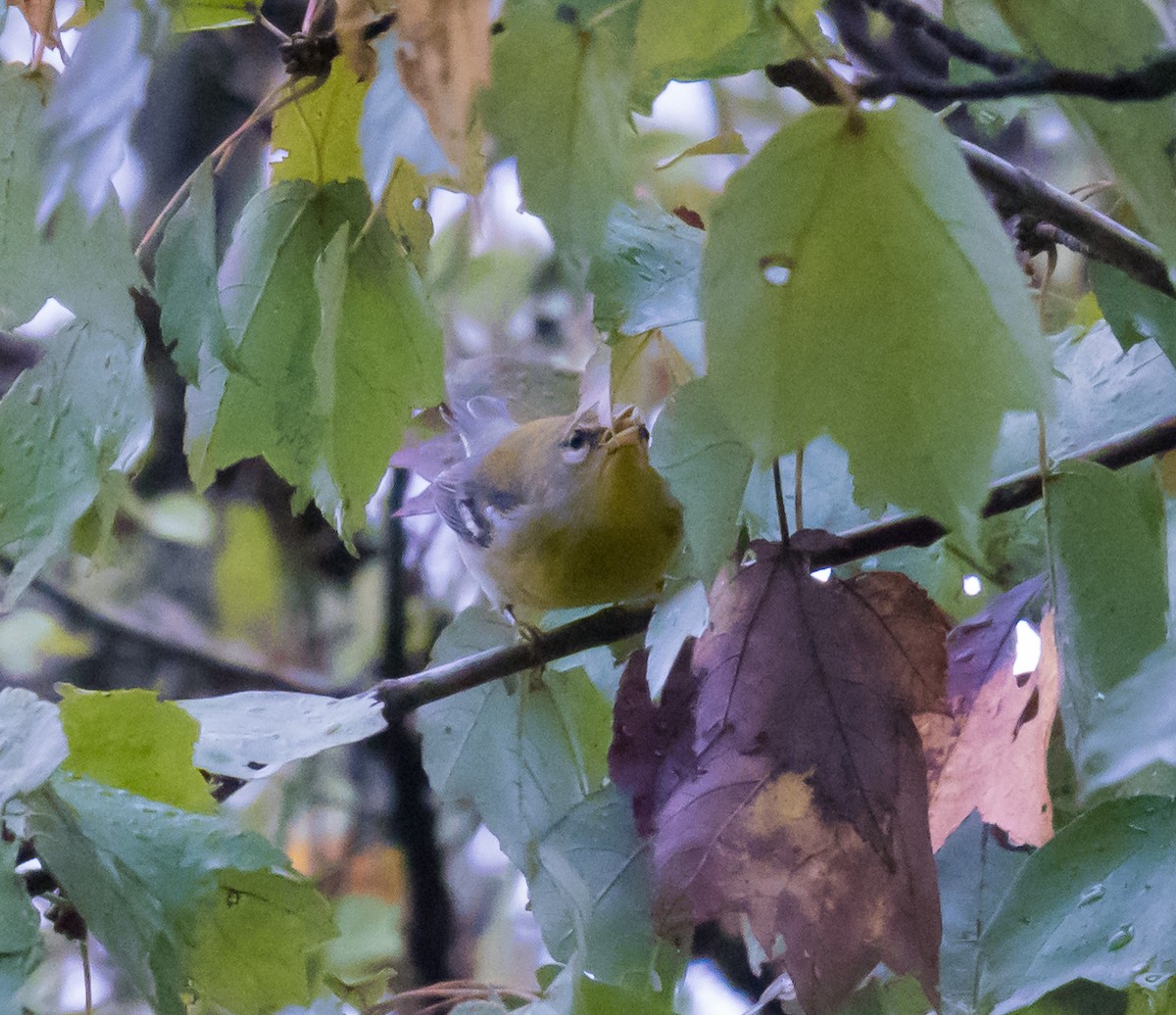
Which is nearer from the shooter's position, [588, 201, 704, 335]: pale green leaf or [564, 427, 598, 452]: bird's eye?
[588, 201, 704, 335]: pale green leaf

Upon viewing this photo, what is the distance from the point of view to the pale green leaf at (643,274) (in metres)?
0.48

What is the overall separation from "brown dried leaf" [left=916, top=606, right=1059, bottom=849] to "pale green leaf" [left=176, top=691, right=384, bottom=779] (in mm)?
271

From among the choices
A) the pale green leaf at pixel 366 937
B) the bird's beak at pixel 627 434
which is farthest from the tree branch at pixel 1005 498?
the pale green leaf at pixel 366 937

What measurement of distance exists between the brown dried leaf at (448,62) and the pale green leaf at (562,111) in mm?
14

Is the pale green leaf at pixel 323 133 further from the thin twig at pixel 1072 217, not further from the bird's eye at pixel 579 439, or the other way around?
the bird's eye at pixel 579 439

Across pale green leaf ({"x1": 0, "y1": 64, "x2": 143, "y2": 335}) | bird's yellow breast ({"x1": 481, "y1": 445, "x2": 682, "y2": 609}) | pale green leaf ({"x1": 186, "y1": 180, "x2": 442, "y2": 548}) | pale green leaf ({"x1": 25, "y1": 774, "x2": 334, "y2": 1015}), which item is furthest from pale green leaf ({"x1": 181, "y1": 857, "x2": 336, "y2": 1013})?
bird's yellow breast ({"x1": 481, "y1": 445, "x2": 682, "y2": 609})

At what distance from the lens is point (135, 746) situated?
564 millimetres

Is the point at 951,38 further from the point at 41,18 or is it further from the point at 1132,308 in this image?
the point at 41,18

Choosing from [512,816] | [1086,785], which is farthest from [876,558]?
[1086,785]

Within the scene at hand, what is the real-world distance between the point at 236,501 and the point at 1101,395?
194 centimetres

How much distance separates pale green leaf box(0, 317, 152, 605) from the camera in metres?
0.54

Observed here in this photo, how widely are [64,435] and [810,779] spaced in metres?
0.38

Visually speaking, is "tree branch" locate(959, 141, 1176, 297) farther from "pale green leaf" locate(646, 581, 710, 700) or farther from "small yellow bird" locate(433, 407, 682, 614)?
"small yellow bird" locate(433, 407, 682, 614)

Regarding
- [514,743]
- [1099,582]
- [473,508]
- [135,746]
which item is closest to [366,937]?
[473,508]
